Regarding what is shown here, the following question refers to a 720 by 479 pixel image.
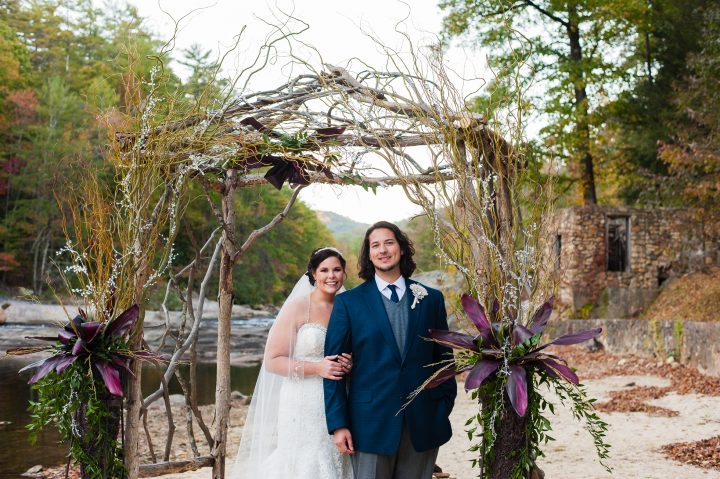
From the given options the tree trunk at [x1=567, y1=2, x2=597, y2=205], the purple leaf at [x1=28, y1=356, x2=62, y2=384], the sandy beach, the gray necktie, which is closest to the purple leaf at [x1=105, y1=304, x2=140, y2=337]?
the purple leaf at [x1=28, y1=356, x2=62, y2=384]

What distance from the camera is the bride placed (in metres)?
4.24

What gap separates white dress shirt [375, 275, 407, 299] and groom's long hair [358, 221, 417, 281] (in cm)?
8

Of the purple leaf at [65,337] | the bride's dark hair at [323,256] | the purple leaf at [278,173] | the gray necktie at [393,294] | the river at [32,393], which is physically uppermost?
the purple leaf at [278,173]

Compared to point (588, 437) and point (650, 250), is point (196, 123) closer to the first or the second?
point (588, 437)

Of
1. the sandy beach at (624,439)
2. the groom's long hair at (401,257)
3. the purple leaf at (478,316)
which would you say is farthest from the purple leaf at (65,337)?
the sandy beach at (624,439)

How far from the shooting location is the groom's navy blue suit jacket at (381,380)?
3.53 meters

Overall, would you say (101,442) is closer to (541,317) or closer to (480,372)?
(480,372)

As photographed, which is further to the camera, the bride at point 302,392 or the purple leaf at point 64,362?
the bride at point 302,392

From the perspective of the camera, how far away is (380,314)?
365 cm

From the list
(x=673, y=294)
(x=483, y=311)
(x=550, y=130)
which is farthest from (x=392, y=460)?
(x=550, y=130)

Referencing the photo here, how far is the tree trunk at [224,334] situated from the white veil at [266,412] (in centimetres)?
38

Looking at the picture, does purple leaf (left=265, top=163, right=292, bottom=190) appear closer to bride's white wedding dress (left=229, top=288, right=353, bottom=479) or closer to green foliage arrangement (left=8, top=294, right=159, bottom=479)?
bride's white wedding dress (left=229, top=288, right=353, bottom=479)

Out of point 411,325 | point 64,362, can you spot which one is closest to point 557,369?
point 411,325

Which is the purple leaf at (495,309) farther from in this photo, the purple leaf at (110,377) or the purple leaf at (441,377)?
the purple leaf at (110,377)
